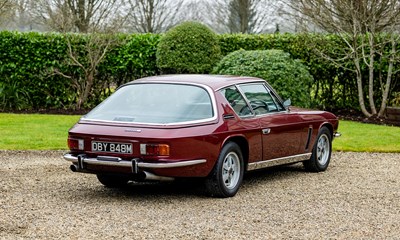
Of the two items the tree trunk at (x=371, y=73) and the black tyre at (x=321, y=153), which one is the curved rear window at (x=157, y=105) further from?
the tree trunk at (x=371, y=73)

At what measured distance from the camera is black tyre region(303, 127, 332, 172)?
1078 centimetres

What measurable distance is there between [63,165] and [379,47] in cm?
1020

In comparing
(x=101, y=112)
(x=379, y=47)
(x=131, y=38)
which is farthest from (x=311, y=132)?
(x=131, y=38)

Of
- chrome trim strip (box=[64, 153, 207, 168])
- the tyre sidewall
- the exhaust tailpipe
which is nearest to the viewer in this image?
chrome trim strip (box=[64, 153, 207, 168])

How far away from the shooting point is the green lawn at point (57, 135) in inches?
529

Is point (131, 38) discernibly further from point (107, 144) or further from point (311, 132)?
point (107, 144)

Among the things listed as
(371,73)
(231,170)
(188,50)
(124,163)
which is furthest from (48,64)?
(124,163)

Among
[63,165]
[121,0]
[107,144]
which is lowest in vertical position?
[63,165]

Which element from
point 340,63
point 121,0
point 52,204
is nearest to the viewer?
point 52,204

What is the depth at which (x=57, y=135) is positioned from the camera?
585 inches

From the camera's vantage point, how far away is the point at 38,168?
10.9m

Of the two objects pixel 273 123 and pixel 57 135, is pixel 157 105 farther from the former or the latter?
pixel 57 135

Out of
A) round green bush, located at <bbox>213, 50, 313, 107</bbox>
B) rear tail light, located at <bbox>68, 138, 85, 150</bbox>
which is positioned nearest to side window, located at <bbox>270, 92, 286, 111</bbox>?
rear tail light, located at <bbox>68, 138, 85, 150</bbox>

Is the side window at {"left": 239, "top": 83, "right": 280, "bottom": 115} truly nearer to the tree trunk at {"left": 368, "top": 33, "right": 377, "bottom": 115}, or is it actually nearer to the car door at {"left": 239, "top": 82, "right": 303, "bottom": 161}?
the car door at {"left": 239, "top": 82, "right": 303, "bottom": 161}
